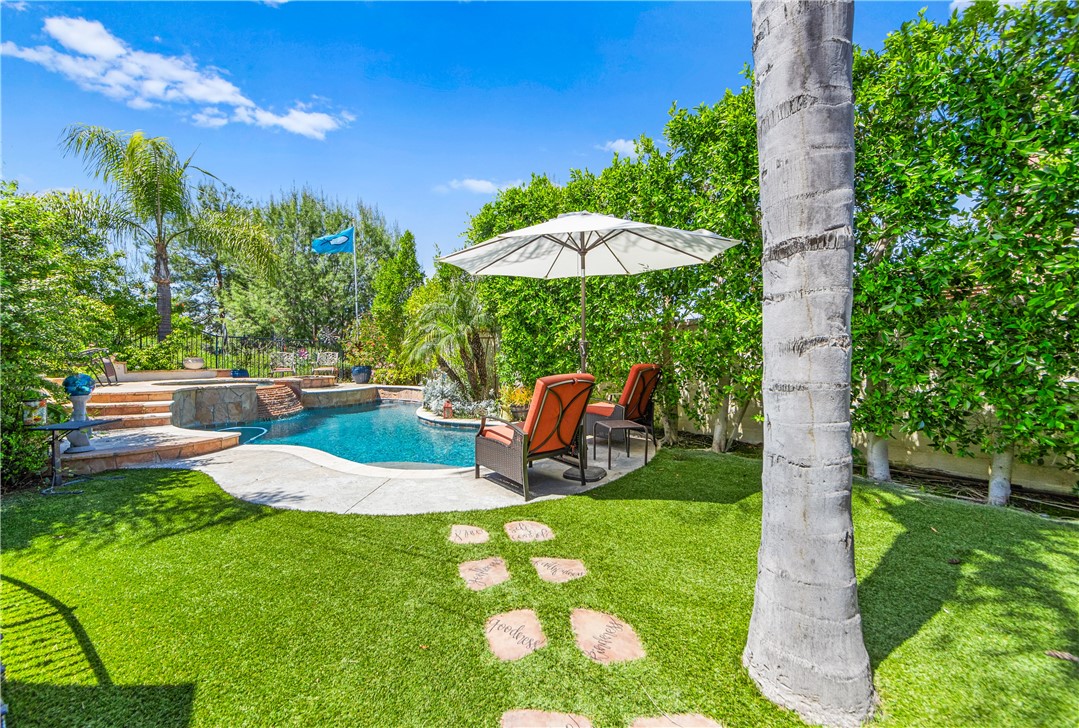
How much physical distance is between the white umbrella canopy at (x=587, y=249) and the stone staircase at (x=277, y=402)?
9.93 m

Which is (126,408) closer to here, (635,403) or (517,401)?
(517,401)

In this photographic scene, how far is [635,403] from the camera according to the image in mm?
6102

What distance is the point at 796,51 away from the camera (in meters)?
1.67

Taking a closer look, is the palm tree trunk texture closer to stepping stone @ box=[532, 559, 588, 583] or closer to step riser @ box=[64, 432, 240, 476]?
stepping stone @ box=[532, 559, 588, 583]

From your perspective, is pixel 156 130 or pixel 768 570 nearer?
pixel 768 570

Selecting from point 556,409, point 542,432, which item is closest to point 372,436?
point 542,432

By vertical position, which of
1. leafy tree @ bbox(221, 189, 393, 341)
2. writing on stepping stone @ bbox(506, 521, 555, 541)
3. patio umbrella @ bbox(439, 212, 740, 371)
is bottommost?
writing on stepping stone @ bbox(506, 521, 555, 541)

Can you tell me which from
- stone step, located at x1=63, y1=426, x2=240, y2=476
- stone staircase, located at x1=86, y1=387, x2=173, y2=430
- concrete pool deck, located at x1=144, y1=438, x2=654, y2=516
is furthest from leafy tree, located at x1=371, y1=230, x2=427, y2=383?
concrete pool deck, located at x1=144, y1=438, x2=654, y2=516

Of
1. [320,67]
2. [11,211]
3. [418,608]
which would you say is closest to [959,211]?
[418,608]

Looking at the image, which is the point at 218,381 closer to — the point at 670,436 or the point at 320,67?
the point at 320,67

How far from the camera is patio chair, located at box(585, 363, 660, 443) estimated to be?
6.02 meters

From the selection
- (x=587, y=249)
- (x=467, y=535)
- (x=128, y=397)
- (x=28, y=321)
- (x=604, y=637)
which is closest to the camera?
(x=604, y=637)

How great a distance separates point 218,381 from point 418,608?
43.2ft

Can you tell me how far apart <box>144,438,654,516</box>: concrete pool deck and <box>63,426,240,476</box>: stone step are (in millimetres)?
224
